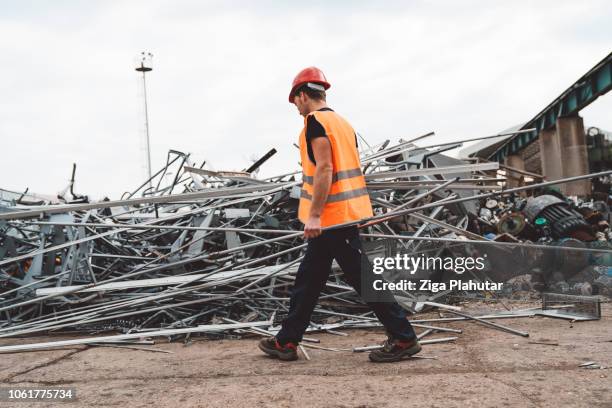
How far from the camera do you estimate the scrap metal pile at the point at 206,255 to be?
456cm

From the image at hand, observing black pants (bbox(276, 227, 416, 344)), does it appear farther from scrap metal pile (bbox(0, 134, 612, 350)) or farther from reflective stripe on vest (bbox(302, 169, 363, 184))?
scrap metal pile (bbox(0, 134, 612, 350))

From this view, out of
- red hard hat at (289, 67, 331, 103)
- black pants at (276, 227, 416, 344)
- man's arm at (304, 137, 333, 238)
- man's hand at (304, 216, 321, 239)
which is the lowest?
black pants at (276, 227, 416, 344)

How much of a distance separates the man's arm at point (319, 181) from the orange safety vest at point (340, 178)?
0.07m

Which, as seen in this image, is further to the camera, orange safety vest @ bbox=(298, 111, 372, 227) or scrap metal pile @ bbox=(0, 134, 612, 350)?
scrap metal pile @ bbox=(0, 134, 612, 350)

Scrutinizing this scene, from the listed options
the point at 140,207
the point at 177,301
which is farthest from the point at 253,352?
the point at 140,207

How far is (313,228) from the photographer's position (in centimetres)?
334

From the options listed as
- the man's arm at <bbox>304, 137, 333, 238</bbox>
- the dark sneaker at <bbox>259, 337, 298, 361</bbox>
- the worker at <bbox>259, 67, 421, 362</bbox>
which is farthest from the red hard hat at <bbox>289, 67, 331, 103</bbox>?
the dark sneaker at <bbox>259, 337, 298, 361</bbox>

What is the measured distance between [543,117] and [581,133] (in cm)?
253

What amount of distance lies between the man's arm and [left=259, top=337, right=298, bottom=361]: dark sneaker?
2.35ft

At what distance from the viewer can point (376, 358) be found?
3355 millimetres

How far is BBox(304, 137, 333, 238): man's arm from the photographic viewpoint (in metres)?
3.32

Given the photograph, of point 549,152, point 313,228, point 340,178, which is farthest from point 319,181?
point 549,152

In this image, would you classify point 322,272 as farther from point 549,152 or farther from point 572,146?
point 549,152

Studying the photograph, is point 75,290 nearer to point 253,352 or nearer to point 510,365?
point 253,352
